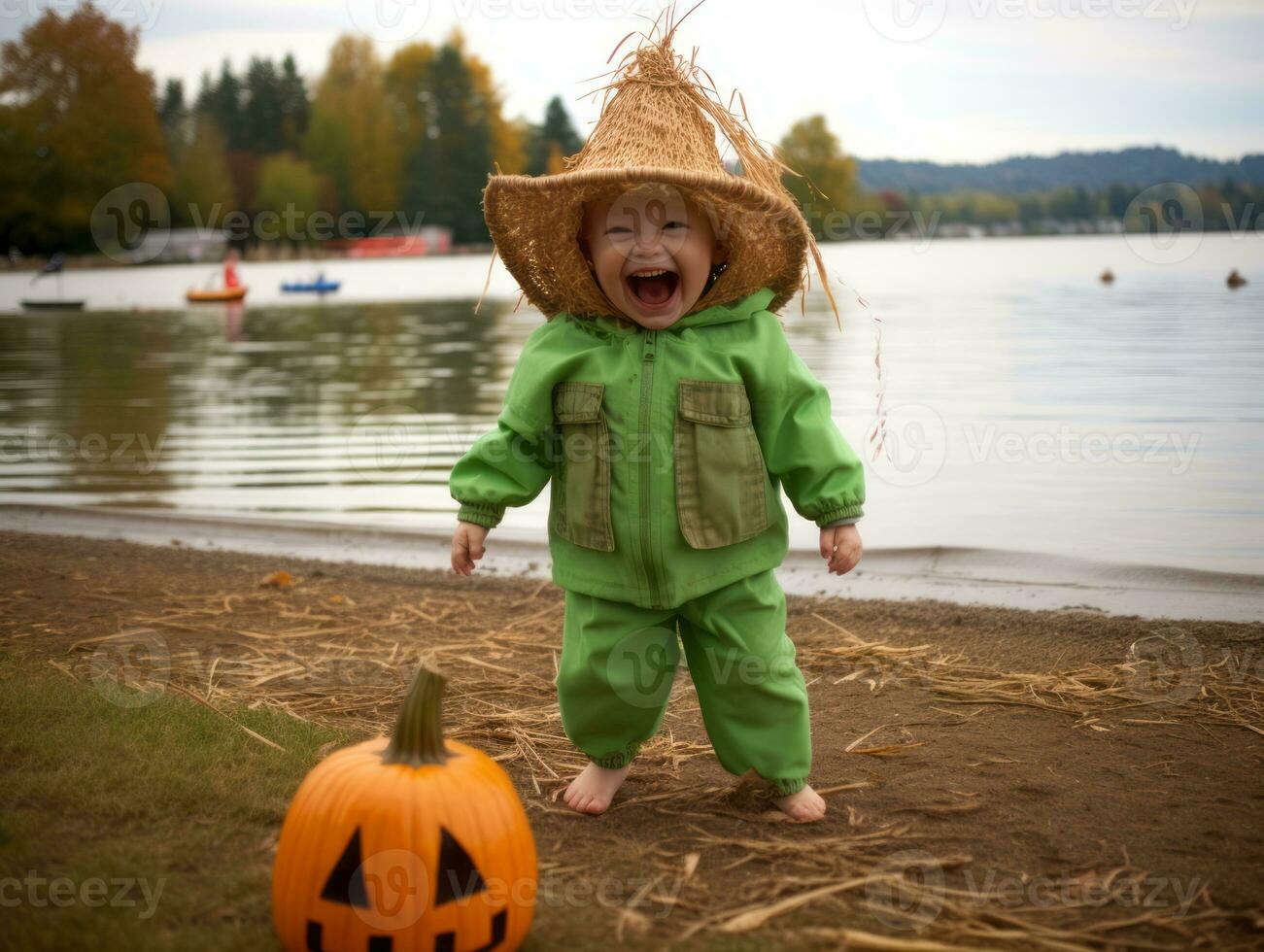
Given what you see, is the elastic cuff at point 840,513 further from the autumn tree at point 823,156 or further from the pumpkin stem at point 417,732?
the autumn tree at point 823,156

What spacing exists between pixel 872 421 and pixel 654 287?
775 cm

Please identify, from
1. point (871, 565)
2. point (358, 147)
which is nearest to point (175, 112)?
point (358, 147)

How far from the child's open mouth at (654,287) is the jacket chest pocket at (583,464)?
11.0 inches

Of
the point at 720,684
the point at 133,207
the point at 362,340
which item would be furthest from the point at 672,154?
the point at 133,207

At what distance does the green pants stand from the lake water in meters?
1.58

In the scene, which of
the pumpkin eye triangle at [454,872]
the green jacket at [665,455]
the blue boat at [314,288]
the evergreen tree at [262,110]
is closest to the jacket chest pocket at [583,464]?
the green jacket at [665,455]

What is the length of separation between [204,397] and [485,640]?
1045 centimetres

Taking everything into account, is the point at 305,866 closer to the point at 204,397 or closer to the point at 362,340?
the point at 204,397

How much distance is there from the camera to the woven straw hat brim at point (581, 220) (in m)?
3.39

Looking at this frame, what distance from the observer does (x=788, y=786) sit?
3.48 metres

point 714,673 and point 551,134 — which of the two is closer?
point 714,673

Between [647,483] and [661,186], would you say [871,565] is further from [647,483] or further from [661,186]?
[661,186]

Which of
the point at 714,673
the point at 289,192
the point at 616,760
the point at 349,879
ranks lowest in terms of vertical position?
the point at 616,760

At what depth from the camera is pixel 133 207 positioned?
7544 cm
